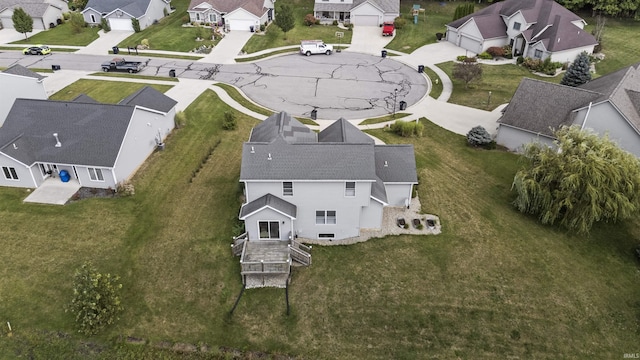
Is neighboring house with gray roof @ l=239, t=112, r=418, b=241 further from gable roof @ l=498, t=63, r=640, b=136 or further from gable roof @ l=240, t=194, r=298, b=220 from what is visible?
gable roof @ l=498, t=63, r=640, b=136

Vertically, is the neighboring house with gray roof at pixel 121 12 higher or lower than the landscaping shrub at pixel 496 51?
higher

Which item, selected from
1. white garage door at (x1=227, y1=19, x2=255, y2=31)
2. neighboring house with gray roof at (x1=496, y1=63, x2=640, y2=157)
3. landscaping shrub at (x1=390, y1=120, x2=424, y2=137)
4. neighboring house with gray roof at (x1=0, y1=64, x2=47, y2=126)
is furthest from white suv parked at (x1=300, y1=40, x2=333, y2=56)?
A: neighboring house with gray roof at (x1=0, y1=64, x2=47, y2=126)

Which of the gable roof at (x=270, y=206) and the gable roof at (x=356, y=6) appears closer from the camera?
the gable roof at (x=270, y=206)

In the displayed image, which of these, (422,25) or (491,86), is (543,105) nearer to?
(491,86)

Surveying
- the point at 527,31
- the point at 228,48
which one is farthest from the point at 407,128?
the point at 228,48

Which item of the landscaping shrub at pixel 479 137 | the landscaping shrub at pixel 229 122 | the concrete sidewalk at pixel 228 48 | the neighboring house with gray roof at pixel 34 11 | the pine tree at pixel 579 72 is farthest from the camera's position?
the neighboring house with gray roof at pixel 34 11

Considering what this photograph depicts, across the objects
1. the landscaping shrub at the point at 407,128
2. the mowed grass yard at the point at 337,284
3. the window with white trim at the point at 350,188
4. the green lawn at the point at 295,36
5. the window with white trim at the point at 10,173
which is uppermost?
the window with white trim at the point at 350,188

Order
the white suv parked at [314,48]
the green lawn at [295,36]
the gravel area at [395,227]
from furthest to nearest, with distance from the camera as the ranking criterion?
the green lawn at [295,36]
the white suv parked at [314,48]
the gravel area at [395,227]

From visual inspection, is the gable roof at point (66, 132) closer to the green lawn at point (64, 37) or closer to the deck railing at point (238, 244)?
the deck railing at point (238, 244)

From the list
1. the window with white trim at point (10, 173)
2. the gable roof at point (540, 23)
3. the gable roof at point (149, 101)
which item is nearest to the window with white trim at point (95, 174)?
the window with white trim at point (10, 173)
